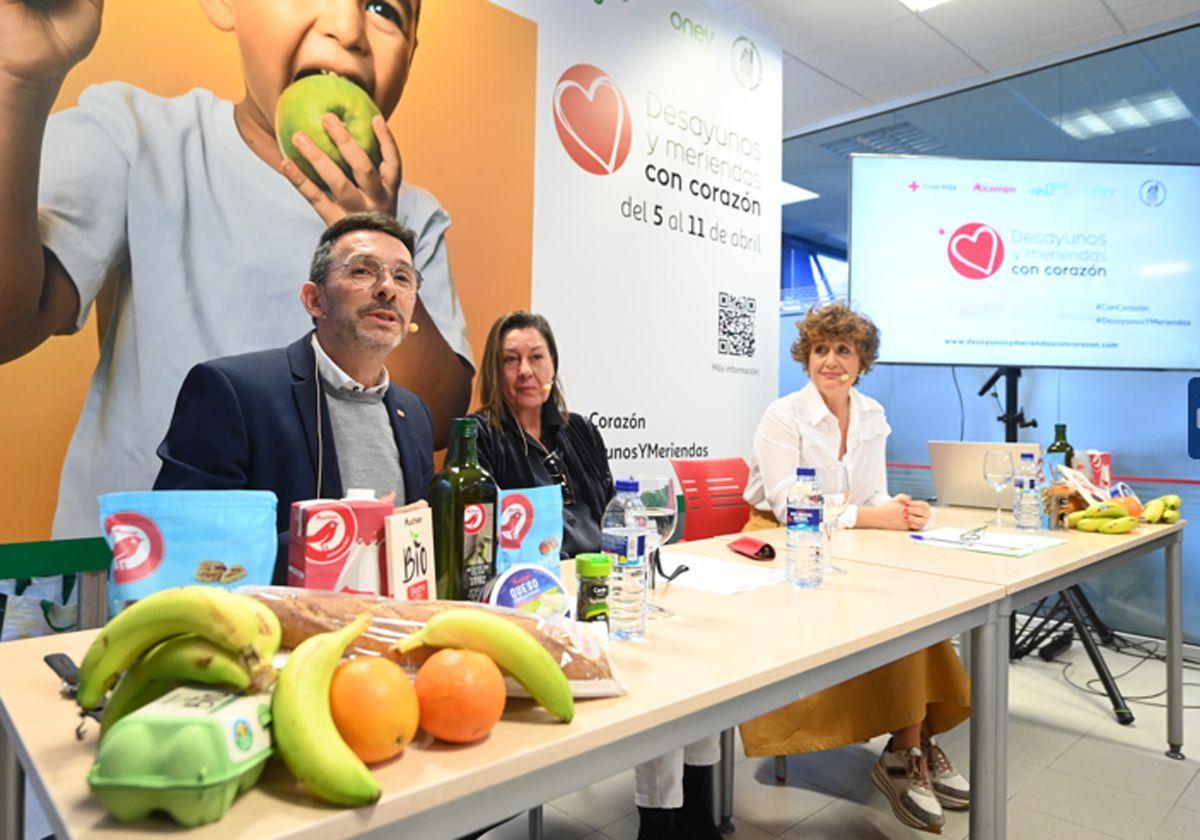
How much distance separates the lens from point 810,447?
2.50 m

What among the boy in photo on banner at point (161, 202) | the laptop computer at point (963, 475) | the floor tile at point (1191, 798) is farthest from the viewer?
the laptop computer at point (963, 475)

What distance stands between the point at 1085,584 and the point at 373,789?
4.49 metres

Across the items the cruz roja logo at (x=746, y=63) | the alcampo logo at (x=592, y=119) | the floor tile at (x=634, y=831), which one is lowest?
the floor tile at (x=634, y=831)

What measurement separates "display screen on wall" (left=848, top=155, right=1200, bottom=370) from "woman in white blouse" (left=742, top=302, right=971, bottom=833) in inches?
57.8

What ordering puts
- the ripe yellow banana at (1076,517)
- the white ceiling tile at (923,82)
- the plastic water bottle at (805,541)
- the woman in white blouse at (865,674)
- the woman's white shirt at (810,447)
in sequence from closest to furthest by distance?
the plastic water bottle at (805,541)
the woman in white blouse at (865,674)
the ripe yellow banana at (1076,517)
the woman's white shirt at (810,447)
the white ceiling tile at (923,82)

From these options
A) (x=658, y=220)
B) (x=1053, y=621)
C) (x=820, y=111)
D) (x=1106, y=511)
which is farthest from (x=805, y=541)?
(x=820, y=111)

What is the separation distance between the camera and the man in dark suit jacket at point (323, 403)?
1497mm

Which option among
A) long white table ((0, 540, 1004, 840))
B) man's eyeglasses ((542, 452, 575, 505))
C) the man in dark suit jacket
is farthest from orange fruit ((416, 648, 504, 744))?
man's eyeglasses ((542, 452, 575, 505))

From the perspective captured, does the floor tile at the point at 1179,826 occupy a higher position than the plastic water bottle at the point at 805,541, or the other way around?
the plastic water bottle at the point at 805,541

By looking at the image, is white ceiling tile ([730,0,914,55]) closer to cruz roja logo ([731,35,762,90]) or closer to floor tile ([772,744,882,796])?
cruz roja logo ([731,35,762,90])

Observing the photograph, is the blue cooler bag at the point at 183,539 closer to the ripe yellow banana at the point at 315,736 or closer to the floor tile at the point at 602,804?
the ripe yellow banana at the point at 315,736

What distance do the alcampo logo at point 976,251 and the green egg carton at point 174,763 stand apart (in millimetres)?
4073

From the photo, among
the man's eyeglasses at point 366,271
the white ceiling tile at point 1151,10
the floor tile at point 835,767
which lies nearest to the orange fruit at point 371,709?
the man's eyeglasses at point 366,271

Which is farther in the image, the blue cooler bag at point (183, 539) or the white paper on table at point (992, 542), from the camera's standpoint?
the white paper on table at point (992, 542)
